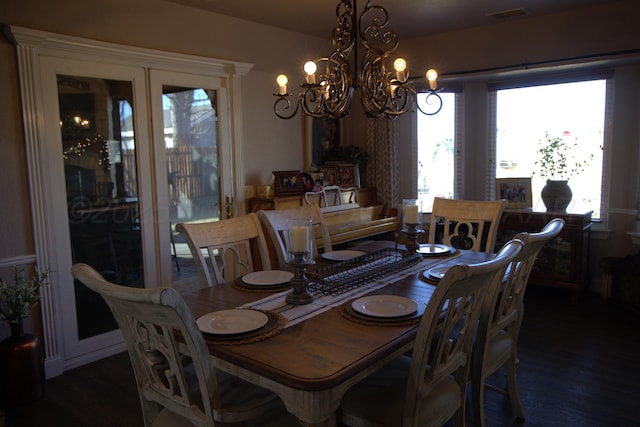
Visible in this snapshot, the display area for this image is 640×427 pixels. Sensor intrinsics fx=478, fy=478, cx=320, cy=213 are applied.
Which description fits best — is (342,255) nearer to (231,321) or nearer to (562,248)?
(231,321)

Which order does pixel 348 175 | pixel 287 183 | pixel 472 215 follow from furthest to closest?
pixel 348 175
pixel 287 183
pixel 472 215

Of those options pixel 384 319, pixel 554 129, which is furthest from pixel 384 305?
pixel 554 129

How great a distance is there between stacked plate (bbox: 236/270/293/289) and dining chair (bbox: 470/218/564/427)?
0.88 meters

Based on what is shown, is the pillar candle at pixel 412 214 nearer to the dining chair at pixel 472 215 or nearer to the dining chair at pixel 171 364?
the dining chair at pixel 472 215

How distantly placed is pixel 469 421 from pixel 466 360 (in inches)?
30.5

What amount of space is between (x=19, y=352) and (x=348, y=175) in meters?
3.13

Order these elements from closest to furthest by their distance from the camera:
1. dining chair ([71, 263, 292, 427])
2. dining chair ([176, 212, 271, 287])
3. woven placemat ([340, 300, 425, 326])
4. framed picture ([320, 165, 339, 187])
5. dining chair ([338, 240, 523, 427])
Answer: dining chair ([71, 263, 292, 427]) < dining chair ([338, 240, 523, 427]) < woven placemat ([340, 300, 425, 326]) < dining chair ([176, 212, 271, 287]) < framed picture ([320, 165, 339, 187])

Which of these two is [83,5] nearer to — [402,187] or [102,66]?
[102,66]

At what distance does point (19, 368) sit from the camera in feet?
8.67

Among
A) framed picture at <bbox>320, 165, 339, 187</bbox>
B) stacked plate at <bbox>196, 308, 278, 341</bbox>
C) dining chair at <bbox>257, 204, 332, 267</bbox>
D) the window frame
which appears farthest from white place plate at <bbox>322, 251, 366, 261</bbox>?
the window frame

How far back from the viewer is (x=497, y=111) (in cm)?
473

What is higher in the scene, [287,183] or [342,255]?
[287,183]

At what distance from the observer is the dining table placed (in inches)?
52.5

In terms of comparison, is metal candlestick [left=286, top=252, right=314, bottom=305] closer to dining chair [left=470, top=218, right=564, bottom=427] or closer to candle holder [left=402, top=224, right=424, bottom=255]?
dining chair [left=470, top=218, right=564, bottom=427]
